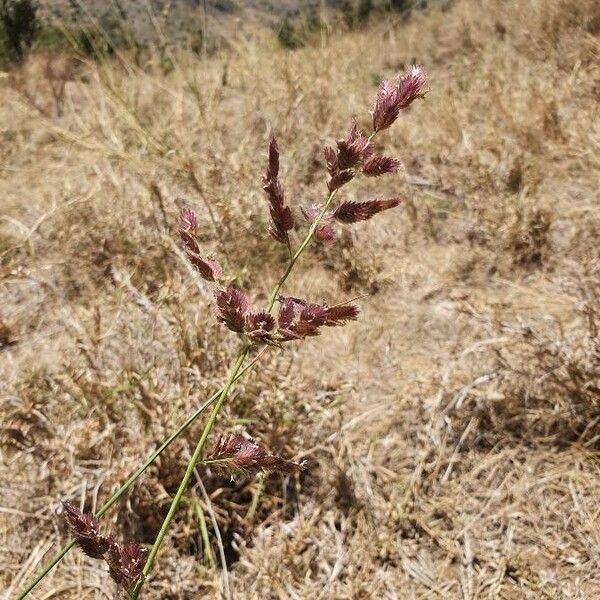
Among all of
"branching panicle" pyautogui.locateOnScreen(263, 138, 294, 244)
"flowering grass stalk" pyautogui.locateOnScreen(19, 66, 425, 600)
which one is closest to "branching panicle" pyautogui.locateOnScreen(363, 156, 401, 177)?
"flowering grass stalk" pyautogui.locateOnScreen(19, 66, 425, 600)

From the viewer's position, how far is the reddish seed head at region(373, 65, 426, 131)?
80 centimetres

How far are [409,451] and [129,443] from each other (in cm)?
77

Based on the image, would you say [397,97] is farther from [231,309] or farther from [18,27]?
[18,27]

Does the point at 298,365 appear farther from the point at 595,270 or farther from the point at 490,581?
the point at 595,270

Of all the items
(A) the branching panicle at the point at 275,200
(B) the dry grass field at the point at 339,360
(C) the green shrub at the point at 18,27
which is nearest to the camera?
(A) the branching panicle at the point at 275,200

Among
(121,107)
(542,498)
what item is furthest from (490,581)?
(121,107)

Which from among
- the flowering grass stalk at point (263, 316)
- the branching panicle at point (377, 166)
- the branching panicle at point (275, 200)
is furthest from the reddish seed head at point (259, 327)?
the branching panicle at point (377, 166)

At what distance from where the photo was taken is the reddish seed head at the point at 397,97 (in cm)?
80

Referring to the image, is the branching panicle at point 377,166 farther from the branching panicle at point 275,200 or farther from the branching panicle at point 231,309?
the branching panicle at point 231,309

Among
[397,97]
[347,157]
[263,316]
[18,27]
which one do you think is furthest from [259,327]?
[18,27]

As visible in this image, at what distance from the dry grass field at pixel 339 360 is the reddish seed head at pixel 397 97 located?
38.9 inches

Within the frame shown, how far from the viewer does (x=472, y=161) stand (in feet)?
9.12

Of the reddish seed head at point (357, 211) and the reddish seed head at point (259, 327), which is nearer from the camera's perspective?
the reddish seed head at point (259, 327)

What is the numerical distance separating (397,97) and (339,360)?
1.34 m
